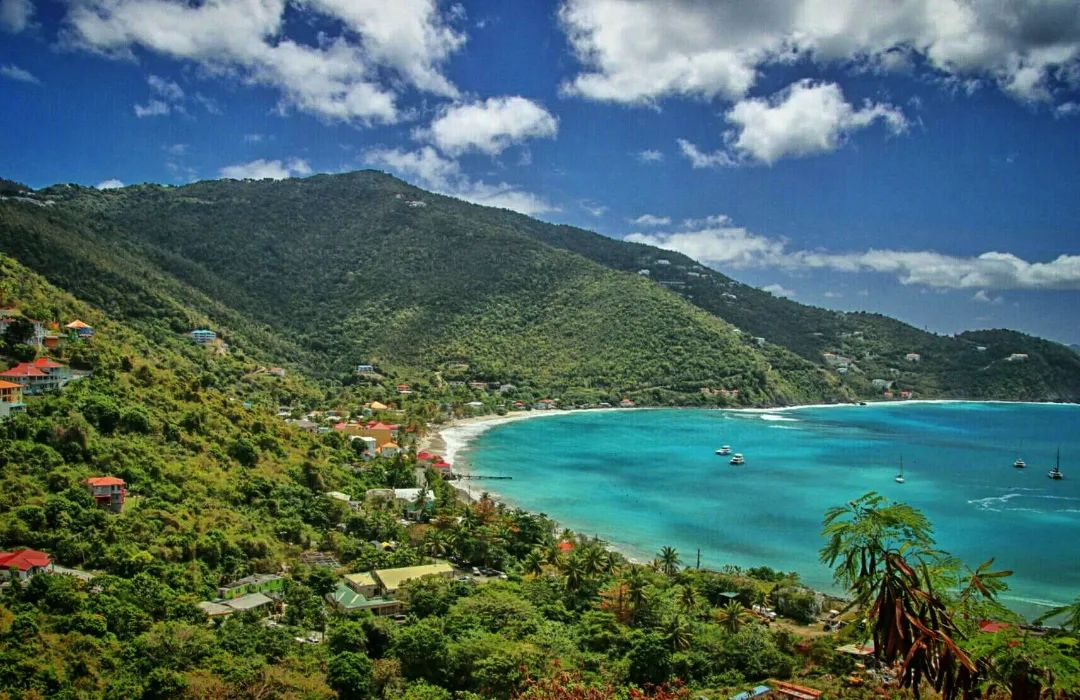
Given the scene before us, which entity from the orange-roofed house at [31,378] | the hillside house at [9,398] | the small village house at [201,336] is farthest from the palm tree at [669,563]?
the small village house at [201,336]

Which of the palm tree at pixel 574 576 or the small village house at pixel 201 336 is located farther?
the small village house at pixel 201 336

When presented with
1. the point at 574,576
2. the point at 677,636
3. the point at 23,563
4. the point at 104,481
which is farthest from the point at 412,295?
the point at 677,636

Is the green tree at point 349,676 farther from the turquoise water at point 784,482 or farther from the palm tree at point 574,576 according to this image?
the turquoise water at point 784,482

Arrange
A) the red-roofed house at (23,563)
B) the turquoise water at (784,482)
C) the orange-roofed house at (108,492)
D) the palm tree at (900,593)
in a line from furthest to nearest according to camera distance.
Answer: the turquoise water at (784,482) < the orange-roofed house at (108,492) < the red-roofed house at (23,563) < the palm tree at (900,593)

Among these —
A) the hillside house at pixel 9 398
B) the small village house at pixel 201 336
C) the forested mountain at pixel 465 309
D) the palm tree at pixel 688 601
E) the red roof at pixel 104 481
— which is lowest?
the palm tree at pixel 688 601

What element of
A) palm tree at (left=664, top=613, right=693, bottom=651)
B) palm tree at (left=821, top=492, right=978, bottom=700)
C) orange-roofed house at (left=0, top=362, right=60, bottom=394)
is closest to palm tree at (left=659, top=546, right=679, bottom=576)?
palm tree at (left=664, top=613, right=693, bottom=651)

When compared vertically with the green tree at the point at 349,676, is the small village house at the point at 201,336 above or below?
above
